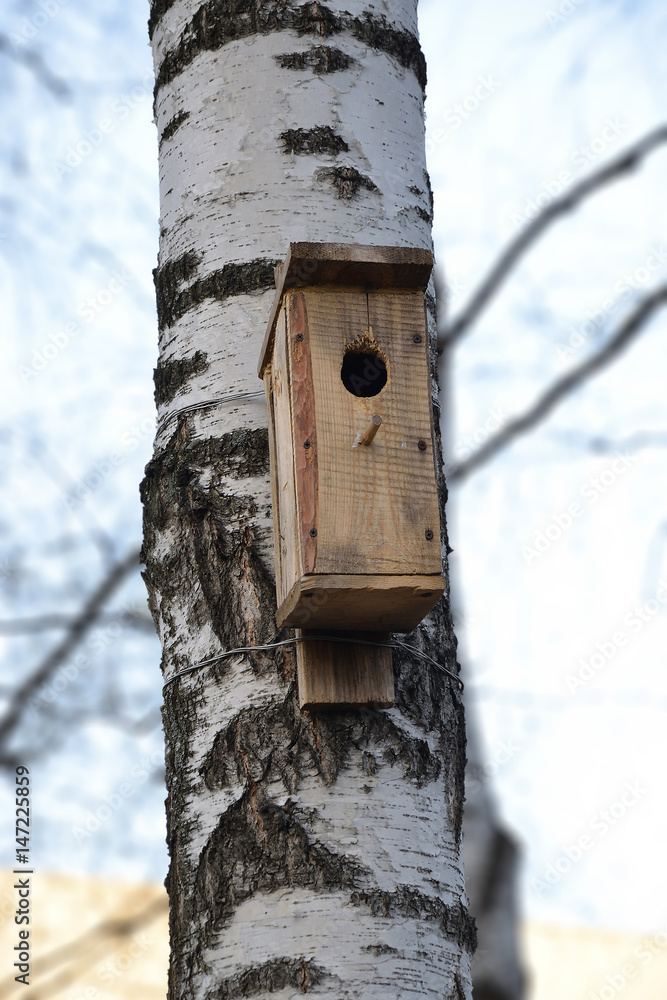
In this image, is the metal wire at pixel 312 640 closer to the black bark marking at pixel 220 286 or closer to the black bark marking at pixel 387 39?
the black bark marking at pixel 220 286

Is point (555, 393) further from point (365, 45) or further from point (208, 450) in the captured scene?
point (208, 450)

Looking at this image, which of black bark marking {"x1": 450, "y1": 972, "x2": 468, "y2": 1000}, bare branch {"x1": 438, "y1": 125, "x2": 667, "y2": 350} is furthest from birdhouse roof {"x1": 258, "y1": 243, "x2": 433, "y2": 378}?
bare branch {"x1": 438, "y1": 125, "x2": 667, "y2": 350}

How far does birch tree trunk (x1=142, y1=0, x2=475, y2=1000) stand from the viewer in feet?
4.99

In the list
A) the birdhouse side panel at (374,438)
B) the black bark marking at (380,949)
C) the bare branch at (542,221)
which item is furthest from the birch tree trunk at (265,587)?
the bare branch at (542,221)

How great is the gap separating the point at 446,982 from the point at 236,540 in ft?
2.45

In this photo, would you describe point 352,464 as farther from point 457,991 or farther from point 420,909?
point 457,991

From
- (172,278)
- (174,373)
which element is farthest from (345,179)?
(174,373)

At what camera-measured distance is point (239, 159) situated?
2.01 m

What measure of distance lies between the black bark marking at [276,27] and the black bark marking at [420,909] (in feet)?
5.11

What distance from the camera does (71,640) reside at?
169 inches

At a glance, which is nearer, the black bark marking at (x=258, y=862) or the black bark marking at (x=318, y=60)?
the black bark marking at (x=258, y=862)

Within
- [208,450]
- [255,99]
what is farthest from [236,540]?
[255,99]

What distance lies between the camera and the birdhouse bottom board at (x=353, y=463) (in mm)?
1516

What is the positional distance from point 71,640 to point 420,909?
118 inches
